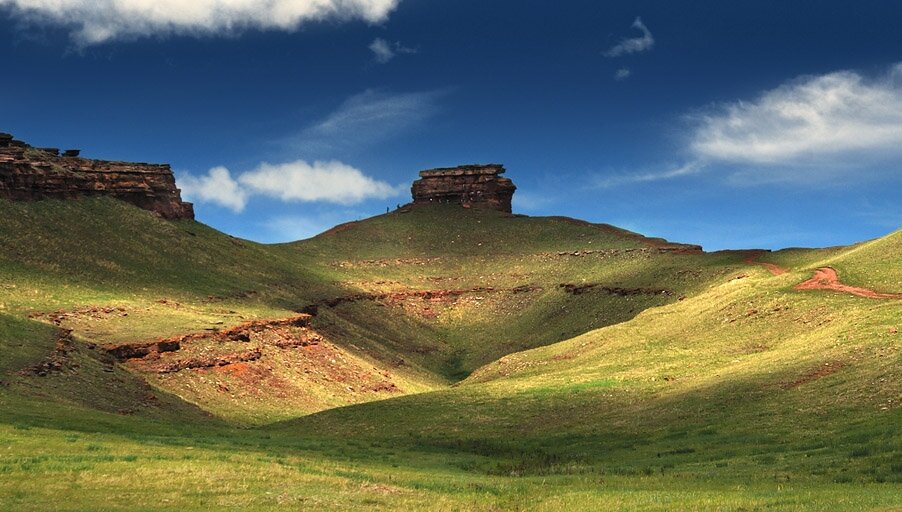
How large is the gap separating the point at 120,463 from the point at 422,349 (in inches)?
3313

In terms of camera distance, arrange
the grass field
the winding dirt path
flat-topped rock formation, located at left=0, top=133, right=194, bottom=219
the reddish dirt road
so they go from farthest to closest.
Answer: flat-topped rock formation, located at left=0, top=133, right=194, bottom=219 → the winding dirt path → the reddish dirt road → the grass field

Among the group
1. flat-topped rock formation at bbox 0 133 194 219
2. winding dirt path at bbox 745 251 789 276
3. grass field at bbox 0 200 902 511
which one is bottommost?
grass field at bbox 0 200 902 511

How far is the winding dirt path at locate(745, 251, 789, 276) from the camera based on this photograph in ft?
341

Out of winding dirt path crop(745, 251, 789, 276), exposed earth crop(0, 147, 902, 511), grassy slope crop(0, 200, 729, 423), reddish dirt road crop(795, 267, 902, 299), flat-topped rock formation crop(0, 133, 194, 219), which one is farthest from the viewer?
flat-topped rock formation crop(0, 133, 194, 219)

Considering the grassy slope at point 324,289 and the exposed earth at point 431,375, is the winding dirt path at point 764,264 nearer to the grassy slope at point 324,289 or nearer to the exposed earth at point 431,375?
the exposed earth at point 431,375

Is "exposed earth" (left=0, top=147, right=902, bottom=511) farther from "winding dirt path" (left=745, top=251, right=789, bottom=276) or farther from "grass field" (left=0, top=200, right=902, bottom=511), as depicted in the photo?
"winding dirt path" (left=745, top=251, right=789, bottom=276)

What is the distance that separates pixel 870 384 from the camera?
42.7m

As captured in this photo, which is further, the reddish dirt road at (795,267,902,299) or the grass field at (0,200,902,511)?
the reddish dirt road at (795,267,902,299)

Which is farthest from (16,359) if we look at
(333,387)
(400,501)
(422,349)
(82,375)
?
(422,349)

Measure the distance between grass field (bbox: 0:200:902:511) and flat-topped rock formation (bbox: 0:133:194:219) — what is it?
3232 millimetres

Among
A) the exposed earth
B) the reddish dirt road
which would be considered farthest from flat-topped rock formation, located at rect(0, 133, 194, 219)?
the reddish dirt road

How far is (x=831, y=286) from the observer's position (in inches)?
2955

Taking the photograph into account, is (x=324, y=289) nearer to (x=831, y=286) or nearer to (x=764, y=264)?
(x=764, y=264)

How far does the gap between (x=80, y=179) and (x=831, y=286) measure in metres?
99.4
